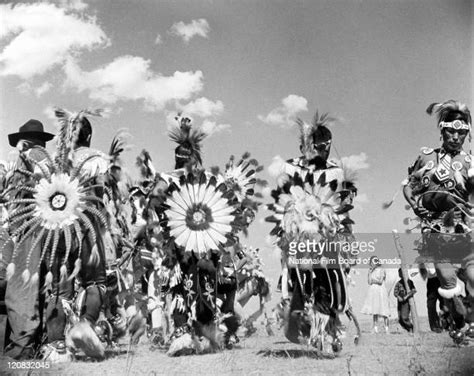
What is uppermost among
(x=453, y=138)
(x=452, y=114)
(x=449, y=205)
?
(x=452, y=114)

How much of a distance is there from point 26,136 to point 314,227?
3.06 metres

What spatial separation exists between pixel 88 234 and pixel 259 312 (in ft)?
8.59

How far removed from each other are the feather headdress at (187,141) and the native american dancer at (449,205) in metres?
2.34

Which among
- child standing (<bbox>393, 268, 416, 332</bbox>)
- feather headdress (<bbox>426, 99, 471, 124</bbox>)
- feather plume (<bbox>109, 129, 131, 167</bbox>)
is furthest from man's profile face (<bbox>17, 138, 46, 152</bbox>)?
child standing (<bbox>393, 268, 416, 332</bbox>)

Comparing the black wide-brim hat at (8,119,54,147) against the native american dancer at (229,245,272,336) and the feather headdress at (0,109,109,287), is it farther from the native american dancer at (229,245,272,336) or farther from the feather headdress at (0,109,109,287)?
the native american dancer at (229,245,272,336)

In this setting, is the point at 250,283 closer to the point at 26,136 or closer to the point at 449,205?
the point at 449,205

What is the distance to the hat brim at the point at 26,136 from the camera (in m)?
7.20

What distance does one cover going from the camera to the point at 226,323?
25.6ft

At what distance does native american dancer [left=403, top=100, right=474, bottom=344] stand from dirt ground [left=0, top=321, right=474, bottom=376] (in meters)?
0.61

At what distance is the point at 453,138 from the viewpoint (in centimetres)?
779

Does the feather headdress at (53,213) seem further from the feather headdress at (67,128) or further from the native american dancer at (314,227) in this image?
the native american dancer at (314,227)

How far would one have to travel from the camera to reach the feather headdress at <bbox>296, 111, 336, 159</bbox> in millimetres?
7168

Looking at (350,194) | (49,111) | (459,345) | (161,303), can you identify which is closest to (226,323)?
(161,303)

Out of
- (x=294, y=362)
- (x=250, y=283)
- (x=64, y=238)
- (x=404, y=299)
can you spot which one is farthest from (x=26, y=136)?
(x=404, y=299)
